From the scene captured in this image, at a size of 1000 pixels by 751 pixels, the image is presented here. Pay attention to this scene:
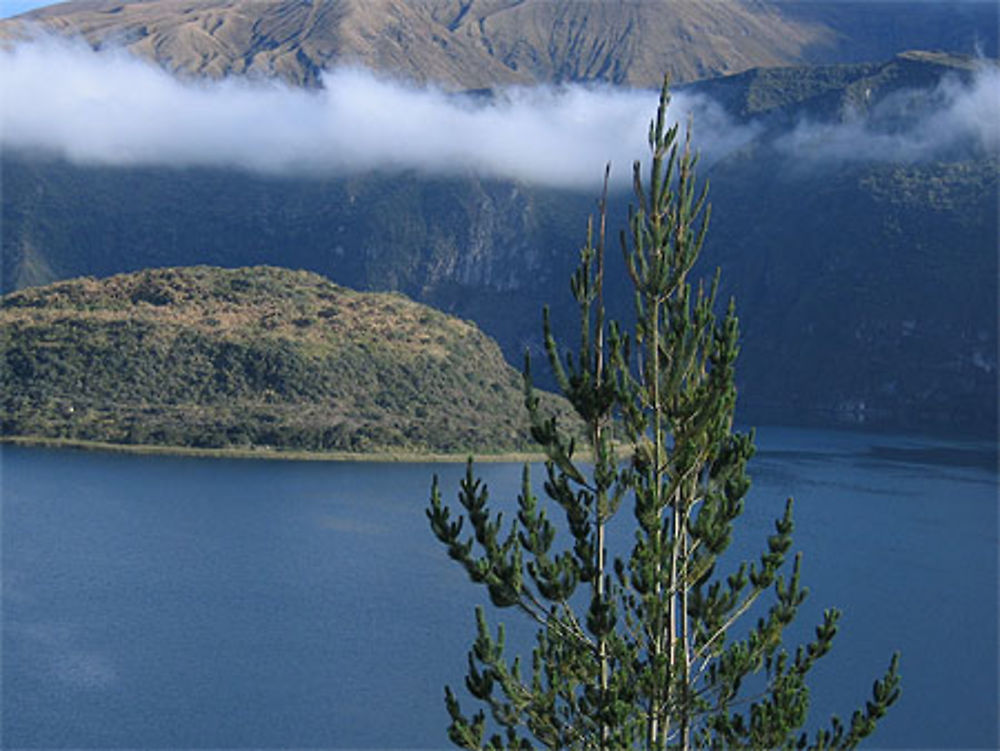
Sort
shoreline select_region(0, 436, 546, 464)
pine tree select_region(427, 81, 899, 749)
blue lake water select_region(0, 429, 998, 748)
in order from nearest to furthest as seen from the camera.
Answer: pine tree select_region(427, 81, 899, 749) → blue lake water select_region(0, 429, 998, 748) → shoreline select_region(0, 436, 546, 464)

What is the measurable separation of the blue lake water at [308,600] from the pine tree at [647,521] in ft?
67.3

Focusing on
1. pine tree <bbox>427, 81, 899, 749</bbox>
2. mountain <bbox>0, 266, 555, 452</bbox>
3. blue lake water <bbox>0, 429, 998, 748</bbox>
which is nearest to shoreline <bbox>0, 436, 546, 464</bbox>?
mountain <bbox>0, 266, 555, 452</bbox>

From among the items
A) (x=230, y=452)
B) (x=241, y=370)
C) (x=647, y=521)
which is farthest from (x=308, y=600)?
(x=241, y=370)

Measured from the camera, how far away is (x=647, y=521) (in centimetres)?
1371

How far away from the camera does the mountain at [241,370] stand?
91562 mm

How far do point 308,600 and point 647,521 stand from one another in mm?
36858

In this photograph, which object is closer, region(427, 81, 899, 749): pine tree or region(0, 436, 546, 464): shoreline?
region(427, 81, 899, 749): pine tree

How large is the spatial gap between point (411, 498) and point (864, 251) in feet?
364

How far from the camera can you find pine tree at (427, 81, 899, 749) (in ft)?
45.4

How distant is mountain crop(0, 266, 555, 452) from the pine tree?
7562cm

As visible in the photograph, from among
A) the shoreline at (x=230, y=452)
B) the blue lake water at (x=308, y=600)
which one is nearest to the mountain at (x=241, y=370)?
the shoreline at (x=230, y=452)

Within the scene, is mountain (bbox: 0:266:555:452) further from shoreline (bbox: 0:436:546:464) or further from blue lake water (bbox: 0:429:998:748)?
blue lake water (bbox: 0:429:998:748)

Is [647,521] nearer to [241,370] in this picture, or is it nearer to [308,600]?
[308,600]

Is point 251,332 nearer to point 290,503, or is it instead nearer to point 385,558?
point 290,503
